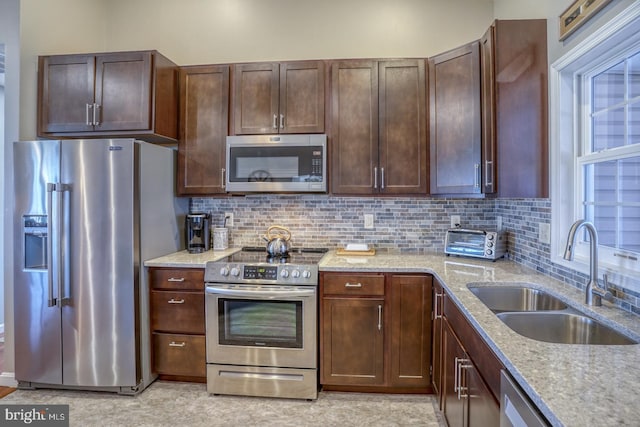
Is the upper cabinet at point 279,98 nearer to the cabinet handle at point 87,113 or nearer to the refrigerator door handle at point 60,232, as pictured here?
the cabinet handle at point 87,113

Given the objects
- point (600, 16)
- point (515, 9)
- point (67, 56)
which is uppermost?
point (515, 9)

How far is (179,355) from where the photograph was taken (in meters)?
2.52

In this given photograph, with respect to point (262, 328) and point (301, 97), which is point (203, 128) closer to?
point (301, 97)

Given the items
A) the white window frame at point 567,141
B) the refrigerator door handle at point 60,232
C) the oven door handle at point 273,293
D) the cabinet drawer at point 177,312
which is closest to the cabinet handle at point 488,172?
the white window frame at point 567,141

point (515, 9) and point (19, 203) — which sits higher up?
point (515, 9)

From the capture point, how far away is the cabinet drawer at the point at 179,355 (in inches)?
98.5

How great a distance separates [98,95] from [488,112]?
2.76 m

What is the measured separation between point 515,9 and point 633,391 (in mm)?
2543

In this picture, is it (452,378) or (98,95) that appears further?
(98,95)

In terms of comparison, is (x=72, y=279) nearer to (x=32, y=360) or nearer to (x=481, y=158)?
(x=32, y=360)

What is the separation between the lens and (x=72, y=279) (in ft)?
7.91

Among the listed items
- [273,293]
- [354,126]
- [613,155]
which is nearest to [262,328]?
[273,293]

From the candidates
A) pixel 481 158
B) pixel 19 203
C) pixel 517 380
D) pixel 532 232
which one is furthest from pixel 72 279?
pixel 532 232

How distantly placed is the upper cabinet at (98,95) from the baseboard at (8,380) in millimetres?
1760
